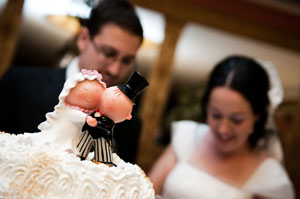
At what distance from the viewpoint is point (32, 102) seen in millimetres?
1016

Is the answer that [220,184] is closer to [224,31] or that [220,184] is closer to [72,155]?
[72,155]

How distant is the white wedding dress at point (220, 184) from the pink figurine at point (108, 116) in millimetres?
1238

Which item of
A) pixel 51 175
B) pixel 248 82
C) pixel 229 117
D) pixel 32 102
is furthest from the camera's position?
pixel 248 82

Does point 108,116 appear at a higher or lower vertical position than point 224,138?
higher

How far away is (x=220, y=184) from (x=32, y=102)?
4.68 feet

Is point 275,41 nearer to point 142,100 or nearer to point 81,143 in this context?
point 142,100

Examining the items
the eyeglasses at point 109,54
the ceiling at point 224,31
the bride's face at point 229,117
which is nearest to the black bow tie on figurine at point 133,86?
the eyeglasses at point 109,54

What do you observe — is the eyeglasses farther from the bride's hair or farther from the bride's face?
the bride's hair

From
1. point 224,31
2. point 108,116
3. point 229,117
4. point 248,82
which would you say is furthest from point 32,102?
point 224,31

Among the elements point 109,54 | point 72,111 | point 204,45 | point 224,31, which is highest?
point 224,31

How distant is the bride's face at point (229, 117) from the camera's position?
178 cm

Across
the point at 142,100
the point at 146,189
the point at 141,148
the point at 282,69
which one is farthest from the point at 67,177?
the point at 282,69

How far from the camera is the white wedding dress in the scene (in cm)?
200

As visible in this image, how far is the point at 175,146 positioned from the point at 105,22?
1.34 metres
